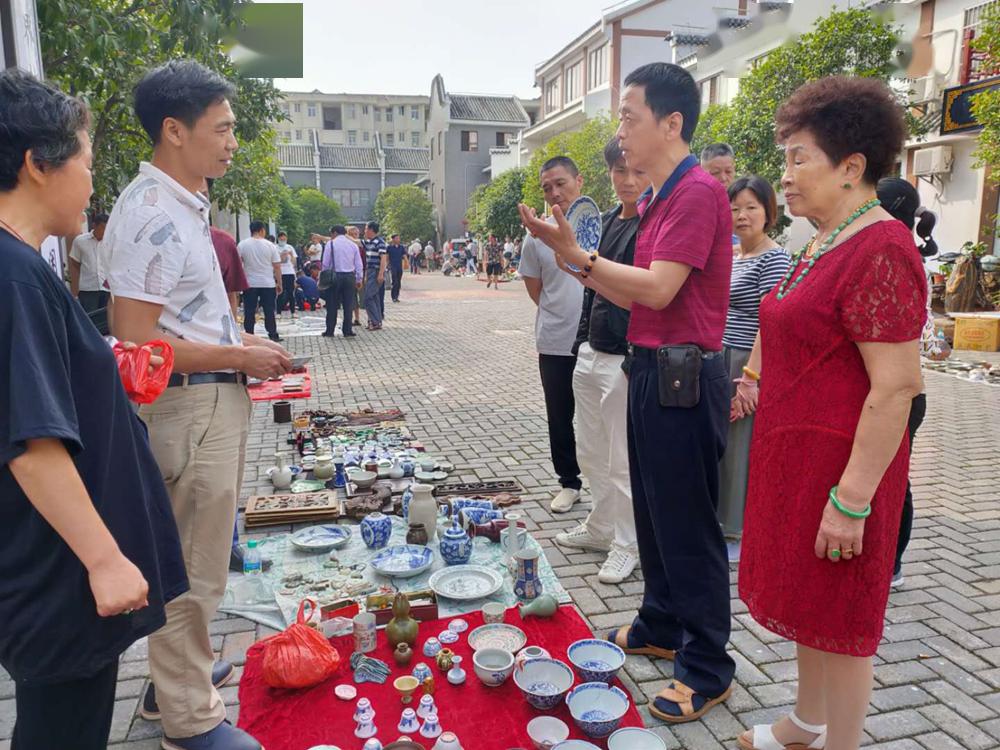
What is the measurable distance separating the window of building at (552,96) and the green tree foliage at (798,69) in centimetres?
2327

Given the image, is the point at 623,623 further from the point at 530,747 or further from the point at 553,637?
the point at 530,747

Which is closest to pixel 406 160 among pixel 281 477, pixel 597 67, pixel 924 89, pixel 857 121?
pixel 597 67

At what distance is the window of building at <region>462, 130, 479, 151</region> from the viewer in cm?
4519

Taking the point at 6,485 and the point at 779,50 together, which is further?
the point at 779,50

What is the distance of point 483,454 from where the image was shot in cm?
613

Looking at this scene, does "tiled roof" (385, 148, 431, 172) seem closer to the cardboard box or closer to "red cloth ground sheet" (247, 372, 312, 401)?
the cardboard box

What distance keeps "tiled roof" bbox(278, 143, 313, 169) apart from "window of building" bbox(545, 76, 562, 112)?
2484 centimetres

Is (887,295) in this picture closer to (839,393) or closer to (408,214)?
(839,393)

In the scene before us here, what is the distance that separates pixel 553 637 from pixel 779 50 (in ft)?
44.3

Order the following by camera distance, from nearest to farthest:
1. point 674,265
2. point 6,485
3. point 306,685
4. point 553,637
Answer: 1. point 6,485
2. point 674,265
3. point 306,685
4. point 553,637

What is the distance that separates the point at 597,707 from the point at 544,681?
25cm

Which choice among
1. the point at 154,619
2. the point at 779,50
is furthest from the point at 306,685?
the point at 779,50

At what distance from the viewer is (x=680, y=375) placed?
100 inches

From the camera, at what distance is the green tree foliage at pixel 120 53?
4.89 meters
